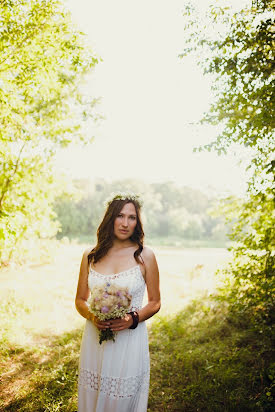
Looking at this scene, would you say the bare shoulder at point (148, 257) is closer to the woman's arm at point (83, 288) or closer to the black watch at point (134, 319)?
the black watch at point (134, 319)

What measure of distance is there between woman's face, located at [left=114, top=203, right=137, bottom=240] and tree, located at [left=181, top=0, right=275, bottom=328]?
1910 mm

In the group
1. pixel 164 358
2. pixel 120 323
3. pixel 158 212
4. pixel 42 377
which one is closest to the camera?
pixel 120 323

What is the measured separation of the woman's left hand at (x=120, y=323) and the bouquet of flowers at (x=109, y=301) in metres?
0.12

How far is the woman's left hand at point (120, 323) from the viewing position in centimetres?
257

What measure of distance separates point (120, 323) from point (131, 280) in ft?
1.34

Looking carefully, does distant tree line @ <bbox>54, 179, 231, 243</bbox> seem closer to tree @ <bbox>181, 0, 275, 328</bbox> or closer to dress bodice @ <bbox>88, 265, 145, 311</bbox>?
tree @ <bbox>181, 0, 275, 328</bbox>

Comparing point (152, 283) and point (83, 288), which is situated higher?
point (152, 283)

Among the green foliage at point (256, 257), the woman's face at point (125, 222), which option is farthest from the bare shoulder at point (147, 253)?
the green foliage at point (256, 257)

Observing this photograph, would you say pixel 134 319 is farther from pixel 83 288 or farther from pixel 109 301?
pixel 83 288

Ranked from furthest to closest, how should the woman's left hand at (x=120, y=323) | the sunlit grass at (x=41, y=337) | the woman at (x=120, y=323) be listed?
1. the sunlit grass at (x=41, y=337)
2. the woman at (x=120, y=323)
3. the woman's left hand at (x=120, y=323)

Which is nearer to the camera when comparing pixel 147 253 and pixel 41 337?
pixel 147 253

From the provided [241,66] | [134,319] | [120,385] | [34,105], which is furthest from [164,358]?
[34,105]

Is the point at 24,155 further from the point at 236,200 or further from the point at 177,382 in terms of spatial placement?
the point at 177,382

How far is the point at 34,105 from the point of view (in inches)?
240
